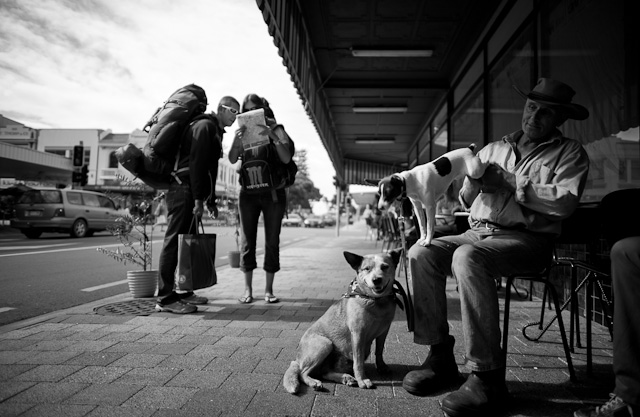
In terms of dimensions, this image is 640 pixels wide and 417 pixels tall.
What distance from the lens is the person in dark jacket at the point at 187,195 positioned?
12.5 feet

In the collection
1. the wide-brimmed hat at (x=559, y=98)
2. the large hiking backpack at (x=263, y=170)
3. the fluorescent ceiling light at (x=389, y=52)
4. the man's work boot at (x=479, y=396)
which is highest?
the fluorescent ceiling light at (x=389, y=52)

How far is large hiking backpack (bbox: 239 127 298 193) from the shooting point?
169 inches

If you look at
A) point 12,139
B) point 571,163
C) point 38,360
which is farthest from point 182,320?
point 12,139

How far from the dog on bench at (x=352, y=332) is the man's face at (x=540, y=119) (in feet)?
4.03

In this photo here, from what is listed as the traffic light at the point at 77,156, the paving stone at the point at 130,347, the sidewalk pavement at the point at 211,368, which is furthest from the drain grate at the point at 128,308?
the traffic light at the point at 77,156

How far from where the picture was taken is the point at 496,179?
219 centimetres

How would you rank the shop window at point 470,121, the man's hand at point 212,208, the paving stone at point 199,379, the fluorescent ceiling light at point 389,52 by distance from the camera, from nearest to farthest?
the paving stone at point 199,379
the man's hand at point 212,208
the fluorescent ceiling light at point 389,52
the shop window at point 470,121

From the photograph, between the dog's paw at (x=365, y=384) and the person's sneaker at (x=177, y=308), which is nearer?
the dog's paw at (x=365, y=384)

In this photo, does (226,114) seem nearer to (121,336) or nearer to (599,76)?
(121,336)

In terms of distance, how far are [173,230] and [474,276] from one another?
296 cm

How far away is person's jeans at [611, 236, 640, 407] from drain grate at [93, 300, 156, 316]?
3.73 meters

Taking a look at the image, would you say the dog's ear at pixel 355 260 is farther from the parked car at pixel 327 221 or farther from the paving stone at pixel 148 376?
the parked car at pixel 327 221

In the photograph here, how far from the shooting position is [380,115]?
1182 centimetres

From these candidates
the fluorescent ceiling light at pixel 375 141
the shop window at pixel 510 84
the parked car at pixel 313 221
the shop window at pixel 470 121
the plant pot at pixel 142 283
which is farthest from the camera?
the parked car at pixel 313 221
